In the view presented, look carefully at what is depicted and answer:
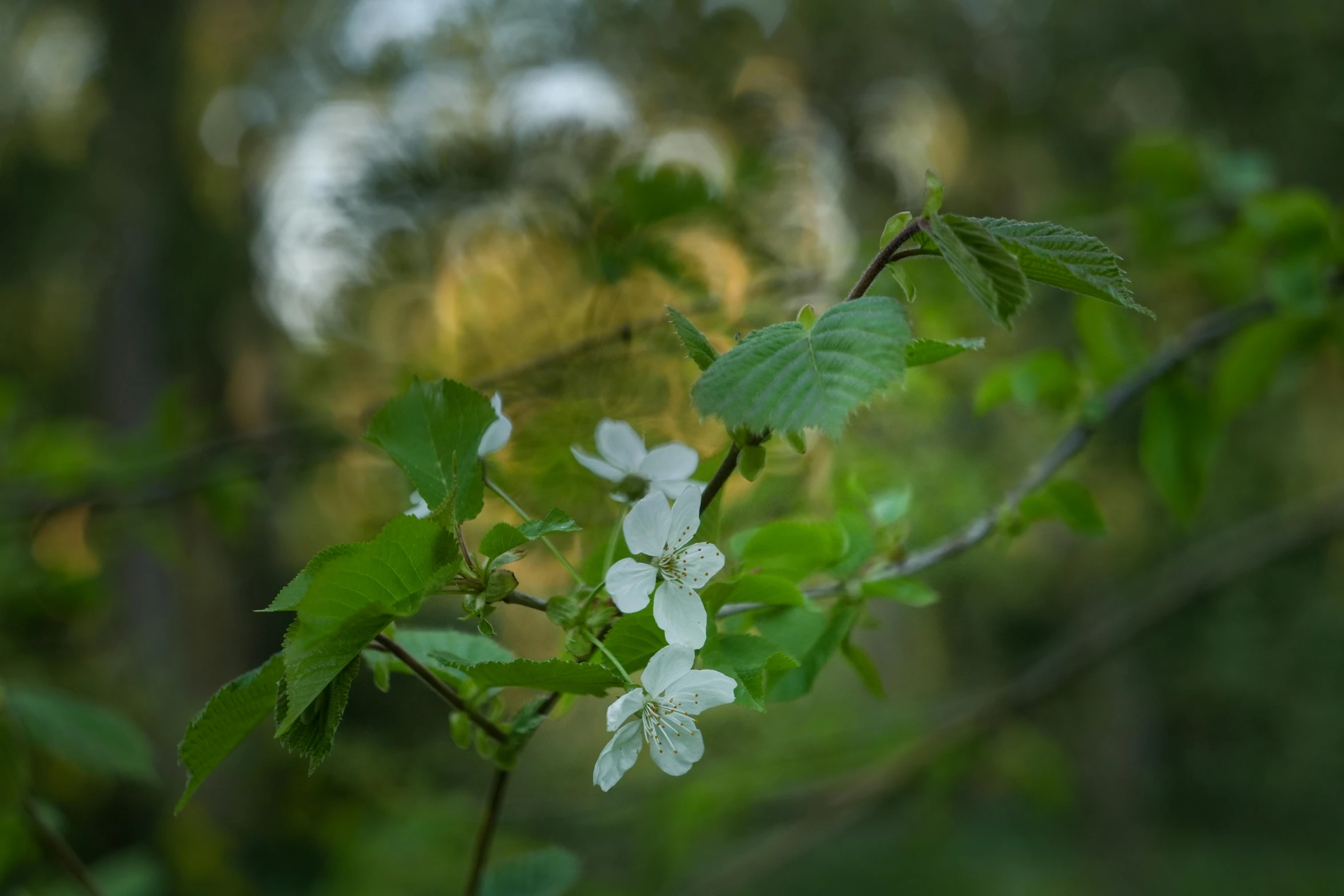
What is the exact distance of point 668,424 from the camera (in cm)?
85

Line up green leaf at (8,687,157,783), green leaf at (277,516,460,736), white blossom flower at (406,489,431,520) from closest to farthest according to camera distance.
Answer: green leaf at (277,516,460,736) → white blossom flower at (406,489,431,520) → green leaf at (8,687,157,783)

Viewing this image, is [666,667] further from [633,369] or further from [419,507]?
[633,369]

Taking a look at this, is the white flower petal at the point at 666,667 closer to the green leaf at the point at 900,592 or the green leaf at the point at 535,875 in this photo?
the green leaf at the point at 900,592

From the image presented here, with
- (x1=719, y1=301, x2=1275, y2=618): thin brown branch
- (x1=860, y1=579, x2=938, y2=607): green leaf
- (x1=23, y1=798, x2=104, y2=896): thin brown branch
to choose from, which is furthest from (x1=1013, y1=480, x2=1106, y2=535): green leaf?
(x1=23, y1=798, x2=104, y2=896): thin brown branch

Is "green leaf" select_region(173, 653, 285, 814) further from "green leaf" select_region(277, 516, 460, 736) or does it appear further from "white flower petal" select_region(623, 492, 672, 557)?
"white flower petal" select_region(623, 492, 672, 557)

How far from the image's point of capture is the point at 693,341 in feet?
1.08

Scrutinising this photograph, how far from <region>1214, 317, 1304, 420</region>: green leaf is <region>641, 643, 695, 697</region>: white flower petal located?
0.75 m

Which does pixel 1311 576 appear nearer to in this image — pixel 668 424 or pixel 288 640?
pixel 668 424

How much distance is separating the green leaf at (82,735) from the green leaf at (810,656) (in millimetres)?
531

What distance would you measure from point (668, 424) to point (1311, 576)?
3926mm

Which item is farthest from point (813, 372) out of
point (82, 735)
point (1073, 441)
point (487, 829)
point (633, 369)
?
point (82, 735)

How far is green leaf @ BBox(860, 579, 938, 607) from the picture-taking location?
0.45m

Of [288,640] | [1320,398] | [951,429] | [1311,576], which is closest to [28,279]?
[951,429]

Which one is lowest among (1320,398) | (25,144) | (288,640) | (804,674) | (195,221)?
(1320,398)
